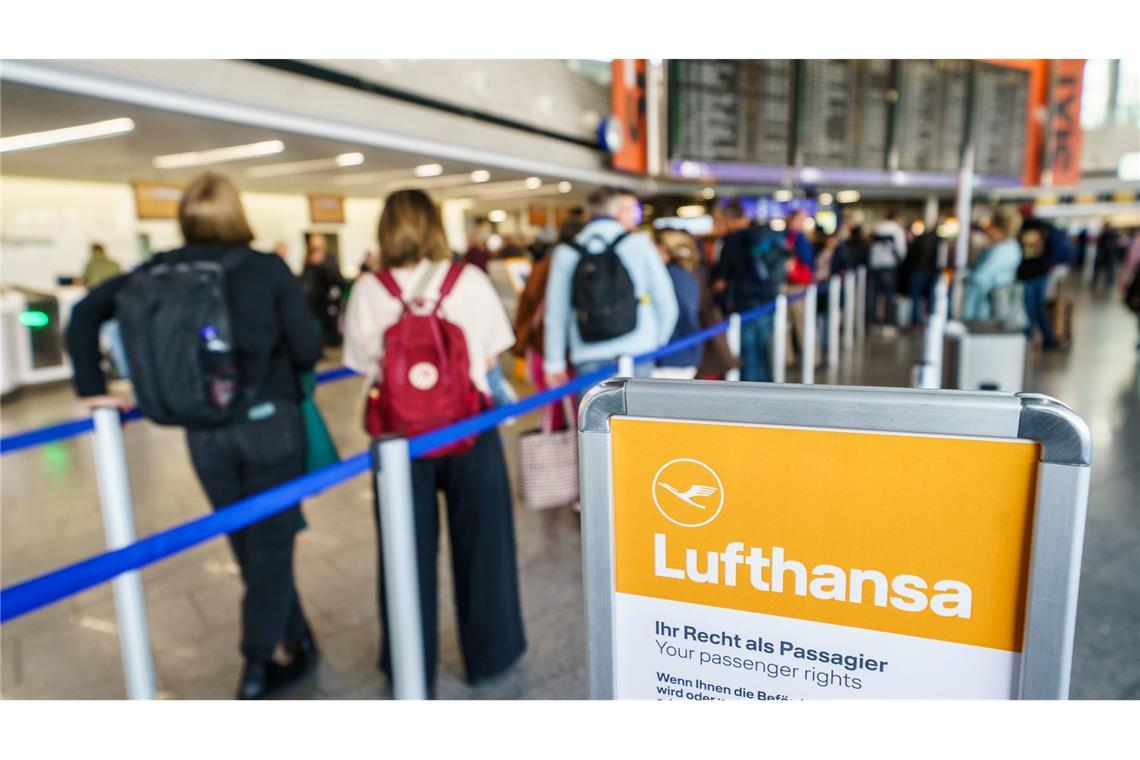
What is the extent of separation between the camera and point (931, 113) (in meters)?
14.1

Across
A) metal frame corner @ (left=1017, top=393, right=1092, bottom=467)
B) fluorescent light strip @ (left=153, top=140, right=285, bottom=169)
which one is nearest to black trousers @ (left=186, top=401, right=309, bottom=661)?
metal frame corner @ (left=1017, top=393, right=1092, bottom=467)

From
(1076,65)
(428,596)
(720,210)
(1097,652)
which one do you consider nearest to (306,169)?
(720,210)

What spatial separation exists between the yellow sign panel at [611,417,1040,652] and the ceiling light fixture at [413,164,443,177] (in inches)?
358

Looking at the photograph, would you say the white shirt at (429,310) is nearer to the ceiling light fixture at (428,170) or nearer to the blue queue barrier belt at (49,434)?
the blue queue barrier belt at (49,434)

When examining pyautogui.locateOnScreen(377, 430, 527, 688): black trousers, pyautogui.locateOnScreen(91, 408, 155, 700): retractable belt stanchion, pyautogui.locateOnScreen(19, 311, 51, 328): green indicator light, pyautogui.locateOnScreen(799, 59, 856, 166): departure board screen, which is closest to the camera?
pyautogui.locateOnScreen(91, 408, 155, 700): retractable belt stanchion

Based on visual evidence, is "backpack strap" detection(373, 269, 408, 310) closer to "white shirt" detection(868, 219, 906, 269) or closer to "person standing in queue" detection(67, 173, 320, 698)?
"person standing in queue" detection(67, 173, 320, 698)

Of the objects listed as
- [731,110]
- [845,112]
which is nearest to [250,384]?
[731,110]

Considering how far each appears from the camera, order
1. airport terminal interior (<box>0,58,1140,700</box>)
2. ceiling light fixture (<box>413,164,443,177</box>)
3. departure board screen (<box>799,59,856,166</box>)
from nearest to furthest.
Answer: airport terminal interior (<box>0,58,1140,700</box>) → ceiling light fixture (<box>413,164,443,177</box>) → departure board screen (<box>799,59,856,166</box>)

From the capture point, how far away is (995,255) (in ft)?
23.5

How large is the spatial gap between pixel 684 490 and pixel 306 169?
9.55 m

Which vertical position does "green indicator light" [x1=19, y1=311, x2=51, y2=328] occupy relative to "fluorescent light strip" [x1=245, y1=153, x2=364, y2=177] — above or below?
below

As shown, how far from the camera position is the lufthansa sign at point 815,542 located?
86cm

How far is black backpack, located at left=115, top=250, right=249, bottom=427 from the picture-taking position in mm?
2020

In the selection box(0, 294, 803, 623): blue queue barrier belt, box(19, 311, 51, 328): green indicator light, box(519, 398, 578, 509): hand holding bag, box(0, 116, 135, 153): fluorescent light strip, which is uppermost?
box(0, 116, 135, 153): fluorescent light strip
